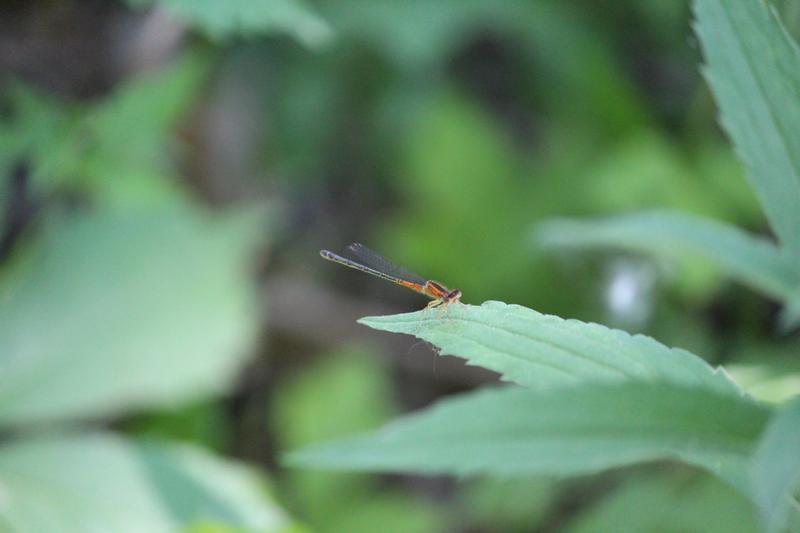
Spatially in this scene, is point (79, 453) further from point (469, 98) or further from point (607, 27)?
point (607, 27)

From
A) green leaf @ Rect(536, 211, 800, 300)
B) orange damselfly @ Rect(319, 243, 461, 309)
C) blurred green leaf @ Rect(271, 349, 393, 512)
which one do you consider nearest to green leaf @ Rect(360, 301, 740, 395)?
orange damselfly @ Rect(319, 243, 461, 309)

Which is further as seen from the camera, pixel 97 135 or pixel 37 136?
pixel 97 135

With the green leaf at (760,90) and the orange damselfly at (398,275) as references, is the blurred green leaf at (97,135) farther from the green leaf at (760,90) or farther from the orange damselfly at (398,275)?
the green leaf at (760,90)

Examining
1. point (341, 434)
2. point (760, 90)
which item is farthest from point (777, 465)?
point (341, 434)

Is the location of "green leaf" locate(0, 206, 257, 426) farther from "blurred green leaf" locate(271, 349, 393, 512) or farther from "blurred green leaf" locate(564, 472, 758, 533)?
"blurred green leaf" locate(564, 472, 758, 533)

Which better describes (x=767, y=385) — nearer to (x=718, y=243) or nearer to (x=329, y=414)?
(x=718, y=243)

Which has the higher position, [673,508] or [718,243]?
[718,243]

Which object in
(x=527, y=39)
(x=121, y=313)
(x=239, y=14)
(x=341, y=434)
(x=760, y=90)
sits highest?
(x=527, y=39)
